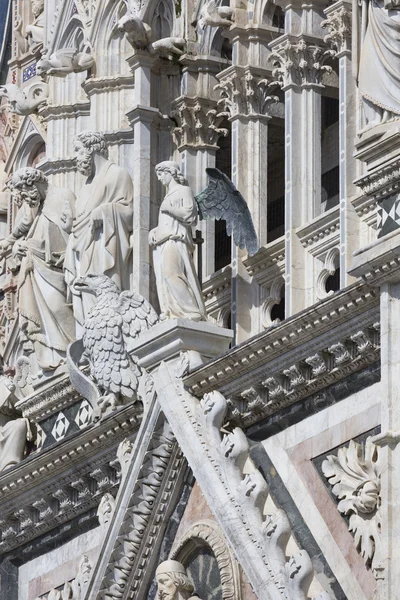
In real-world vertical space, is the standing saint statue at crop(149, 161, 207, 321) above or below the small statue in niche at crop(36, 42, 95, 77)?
below

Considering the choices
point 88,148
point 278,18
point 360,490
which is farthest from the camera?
point 88,148

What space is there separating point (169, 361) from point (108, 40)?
4.70 metres

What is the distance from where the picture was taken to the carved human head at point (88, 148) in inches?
1049

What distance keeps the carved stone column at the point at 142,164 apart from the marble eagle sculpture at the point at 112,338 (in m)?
0.76

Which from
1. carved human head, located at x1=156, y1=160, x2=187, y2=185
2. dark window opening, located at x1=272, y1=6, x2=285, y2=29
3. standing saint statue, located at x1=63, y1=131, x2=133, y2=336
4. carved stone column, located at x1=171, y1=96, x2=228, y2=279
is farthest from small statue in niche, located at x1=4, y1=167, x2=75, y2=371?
dark window opening, located at x1=272, y1=6, x2=285, y2=29

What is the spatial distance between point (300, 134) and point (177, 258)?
1.53 metres

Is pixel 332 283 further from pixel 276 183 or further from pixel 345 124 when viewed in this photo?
pixel 276 183

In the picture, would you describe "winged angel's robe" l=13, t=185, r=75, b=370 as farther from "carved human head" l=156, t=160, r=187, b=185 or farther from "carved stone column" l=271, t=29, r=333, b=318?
"carved stone column" l=271, t=29, r=333, b=318

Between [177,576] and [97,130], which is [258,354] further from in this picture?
[97,130]

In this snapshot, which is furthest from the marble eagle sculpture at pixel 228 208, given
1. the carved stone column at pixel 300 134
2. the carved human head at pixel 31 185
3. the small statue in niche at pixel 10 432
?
the small statue in niche at pixel 10 432

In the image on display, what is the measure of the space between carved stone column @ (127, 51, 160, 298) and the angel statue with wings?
3.75ft

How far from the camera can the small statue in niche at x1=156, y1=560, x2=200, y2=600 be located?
23641mm

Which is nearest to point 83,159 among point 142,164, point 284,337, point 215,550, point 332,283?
point 142,164

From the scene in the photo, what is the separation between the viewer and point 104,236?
26.5m
